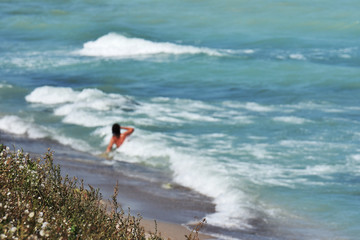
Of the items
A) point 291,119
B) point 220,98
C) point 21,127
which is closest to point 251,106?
point 220,98

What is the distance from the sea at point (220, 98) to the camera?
12.6 meters

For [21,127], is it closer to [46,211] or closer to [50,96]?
[50,96]

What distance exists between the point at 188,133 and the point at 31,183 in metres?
11.6

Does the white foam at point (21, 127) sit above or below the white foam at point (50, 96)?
below

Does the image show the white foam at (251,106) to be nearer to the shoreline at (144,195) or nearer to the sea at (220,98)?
the sea at (220,98)

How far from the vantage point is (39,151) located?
1478 cm

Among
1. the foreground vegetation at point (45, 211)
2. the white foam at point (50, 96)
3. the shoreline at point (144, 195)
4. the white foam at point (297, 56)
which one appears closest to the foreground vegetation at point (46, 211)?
the foreground vegetation at point (45, 211)

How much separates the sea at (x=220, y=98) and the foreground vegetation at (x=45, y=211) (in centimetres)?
401

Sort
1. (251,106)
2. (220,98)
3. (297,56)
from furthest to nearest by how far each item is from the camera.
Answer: (297,56) → (220,98) → (251,106)

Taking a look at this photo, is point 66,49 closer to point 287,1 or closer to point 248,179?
point 287,1

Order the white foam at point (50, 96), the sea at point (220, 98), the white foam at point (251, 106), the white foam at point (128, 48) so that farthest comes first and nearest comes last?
the white foam at point (128, 48)
the white foam at point (50, 96)
the white foam at point (251, 106)
the sea at point (220, 98)

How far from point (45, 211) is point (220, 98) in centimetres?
1745

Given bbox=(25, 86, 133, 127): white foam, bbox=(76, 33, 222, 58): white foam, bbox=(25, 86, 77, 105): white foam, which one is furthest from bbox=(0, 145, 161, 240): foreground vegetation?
bbox=(76, 33, 222, 58): white foam

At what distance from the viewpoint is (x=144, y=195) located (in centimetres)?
1188
